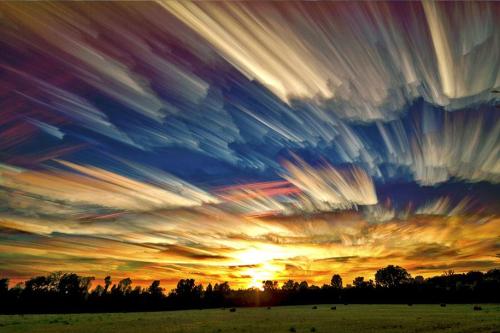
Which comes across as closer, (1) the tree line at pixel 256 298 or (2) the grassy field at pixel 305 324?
(2) the grassy field at pixel 305 324

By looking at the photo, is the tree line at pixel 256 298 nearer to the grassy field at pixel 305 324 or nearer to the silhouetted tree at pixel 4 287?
the silhouetted tree at pixel 4 287

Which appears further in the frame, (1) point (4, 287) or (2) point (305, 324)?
(1) point (4, 287)

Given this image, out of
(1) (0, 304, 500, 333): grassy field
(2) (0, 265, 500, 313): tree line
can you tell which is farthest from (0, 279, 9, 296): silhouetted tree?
(1) (0, 304, 500, 333): grassy field

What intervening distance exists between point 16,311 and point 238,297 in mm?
77588

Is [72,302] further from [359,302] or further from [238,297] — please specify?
[359,302]

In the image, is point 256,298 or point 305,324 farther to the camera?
point 256,298

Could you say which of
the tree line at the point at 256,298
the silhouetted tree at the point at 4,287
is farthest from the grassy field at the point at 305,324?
the silhouetted tree at the point at 4,287

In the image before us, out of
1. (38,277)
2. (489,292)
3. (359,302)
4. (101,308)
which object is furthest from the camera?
(38,277)

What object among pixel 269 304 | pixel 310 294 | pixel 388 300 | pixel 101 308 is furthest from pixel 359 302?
pixel 101 308

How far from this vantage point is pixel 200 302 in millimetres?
122125

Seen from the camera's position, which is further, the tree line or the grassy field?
the tree line

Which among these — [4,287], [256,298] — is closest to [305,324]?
[256,298]

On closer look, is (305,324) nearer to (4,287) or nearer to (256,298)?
(256,298)

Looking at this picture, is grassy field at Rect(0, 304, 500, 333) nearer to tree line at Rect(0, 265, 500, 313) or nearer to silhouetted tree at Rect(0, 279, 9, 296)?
tree line at Rect(0, 265, 500, 313)
